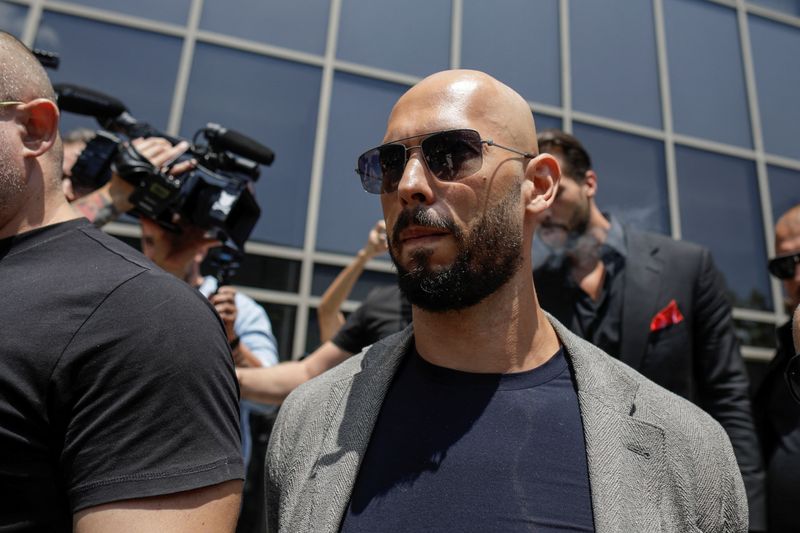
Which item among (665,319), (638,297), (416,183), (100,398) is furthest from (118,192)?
(665,319)

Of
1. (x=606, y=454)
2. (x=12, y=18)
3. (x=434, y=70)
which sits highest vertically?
(x=434, y=70)

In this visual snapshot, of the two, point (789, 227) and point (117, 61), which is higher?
point (117, 61)

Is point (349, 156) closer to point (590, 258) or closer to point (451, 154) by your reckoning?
point (590, 258)

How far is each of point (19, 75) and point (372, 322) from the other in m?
1.75

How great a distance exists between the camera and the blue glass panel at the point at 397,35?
238 inches

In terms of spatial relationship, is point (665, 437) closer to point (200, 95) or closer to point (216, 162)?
point (216, 162)

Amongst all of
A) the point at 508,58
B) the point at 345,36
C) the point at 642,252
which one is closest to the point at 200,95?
the point at 345,36

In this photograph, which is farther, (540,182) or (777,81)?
(777,81)

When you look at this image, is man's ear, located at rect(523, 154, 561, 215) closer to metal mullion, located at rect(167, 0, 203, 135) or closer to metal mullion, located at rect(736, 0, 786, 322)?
metal mullion, located at rect(167, 0, 203, 135)

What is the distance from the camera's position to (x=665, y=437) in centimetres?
146

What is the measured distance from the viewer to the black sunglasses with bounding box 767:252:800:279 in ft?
9.24

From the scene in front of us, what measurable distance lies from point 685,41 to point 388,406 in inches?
276

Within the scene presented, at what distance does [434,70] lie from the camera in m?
6.20

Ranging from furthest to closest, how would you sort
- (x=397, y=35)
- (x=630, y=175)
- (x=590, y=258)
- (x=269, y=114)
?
(x=630, y=175) → (x=397, y=35) → (x=269, y=114) → (x=590, y=258)
